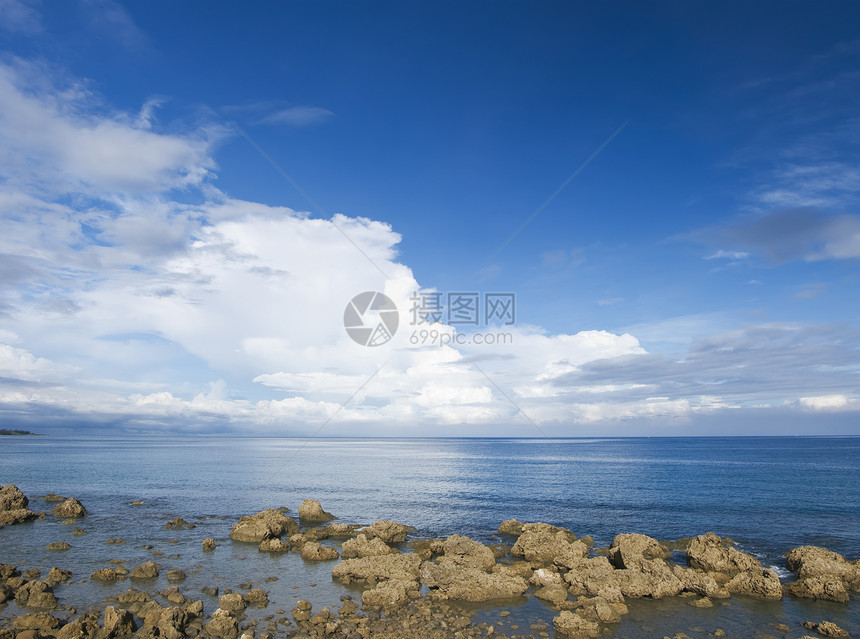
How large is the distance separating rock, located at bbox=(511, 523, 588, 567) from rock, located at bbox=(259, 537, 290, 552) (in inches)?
604

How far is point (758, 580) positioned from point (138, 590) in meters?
30.9

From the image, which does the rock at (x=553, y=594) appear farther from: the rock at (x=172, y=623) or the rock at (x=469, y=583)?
the rock at (x=172, y=623)

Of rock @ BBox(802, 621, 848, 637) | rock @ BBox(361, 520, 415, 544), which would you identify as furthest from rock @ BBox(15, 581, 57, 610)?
rock @ BBox(802, 621, 848, 637)

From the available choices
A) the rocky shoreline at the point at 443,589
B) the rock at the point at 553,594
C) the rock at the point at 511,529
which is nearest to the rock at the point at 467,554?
the rocky shoreline at the point at 443,589

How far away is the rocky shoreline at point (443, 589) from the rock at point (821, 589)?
0.05 m

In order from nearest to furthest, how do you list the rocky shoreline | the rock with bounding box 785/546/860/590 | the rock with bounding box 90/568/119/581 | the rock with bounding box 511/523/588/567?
the rocky shoreline < the rock with bounding box 785/546/860/590 < the rock with bounding box 90/568/119/581 < the rock with bounding box 511/523/588/567

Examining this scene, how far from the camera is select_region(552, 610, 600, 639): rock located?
65.9ft

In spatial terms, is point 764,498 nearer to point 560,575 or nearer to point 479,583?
point 560,575

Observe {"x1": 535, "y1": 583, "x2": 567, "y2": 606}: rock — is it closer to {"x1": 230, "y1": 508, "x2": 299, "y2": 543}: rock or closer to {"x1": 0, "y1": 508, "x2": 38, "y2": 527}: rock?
{"x1": 230, "y1": 508, "x2": 299, "y2": 543}: rock

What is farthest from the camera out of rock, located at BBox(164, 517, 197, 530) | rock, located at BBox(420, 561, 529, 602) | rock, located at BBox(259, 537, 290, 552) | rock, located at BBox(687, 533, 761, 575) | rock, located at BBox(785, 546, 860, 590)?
rock, located at BBox(164, 517, 197, 530)

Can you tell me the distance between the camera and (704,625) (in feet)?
69.5

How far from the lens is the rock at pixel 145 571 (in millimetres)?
26422

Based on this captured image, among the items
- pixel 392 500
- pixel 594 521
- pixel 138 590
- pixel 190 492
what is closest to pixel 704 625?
Result: pixel 594 521

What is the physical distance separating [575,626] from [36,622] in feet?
70.2
